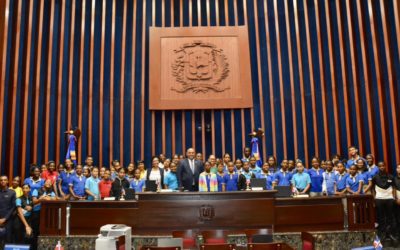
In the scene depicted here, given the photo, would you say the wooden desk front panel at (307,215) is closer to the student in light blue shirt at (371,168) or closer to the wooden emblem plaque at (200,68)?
the student in light blue shirt at (371,168)

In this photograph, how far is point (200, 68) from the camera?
1038cm

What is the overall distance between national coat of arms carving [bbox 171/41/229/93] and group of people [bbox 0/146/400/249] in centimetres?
280

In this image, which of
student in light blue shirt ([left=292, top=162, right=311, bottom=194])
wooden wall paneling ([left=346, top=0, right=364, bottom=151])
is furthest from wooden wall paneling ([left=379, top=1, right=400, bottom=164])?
student in light blue shirt ([left=292, top=162, right=311, bottom=194])

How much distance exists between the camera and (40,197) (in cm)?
684

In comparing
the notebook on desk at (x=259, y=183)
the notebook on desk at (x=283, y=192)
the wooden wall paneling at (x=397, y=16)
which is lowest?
the notebook on desk at (x=283, y=192)

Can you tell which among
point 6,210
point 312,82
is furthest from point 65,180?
point 312,82

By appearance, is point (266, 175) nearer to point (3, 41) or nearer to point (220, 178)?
point (220, 178)

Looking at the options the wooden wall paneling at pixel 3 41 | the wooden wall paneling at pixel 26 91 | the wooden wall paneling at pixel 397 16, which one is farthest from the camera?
the wooden wall paneling at pixel 26 91

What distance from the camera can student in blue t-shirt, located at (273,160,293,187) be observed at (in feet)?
25.5

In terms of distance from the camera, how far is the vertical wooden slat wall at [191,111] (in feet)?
30.9

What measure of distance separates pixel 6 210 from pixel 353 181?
5622mm

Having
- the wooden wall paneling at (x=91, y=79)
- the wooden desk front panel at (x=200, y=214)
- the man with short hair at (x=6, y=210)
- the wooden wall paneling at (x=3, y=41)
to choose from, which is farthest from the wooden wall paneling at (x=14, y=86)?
the wooden desk front panel at (x=200, y=214)

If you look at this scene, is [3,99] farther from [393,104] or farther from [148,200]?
[393,104]

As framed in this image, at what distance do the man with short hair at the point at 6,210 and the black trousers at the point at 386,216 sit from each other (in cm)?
587
